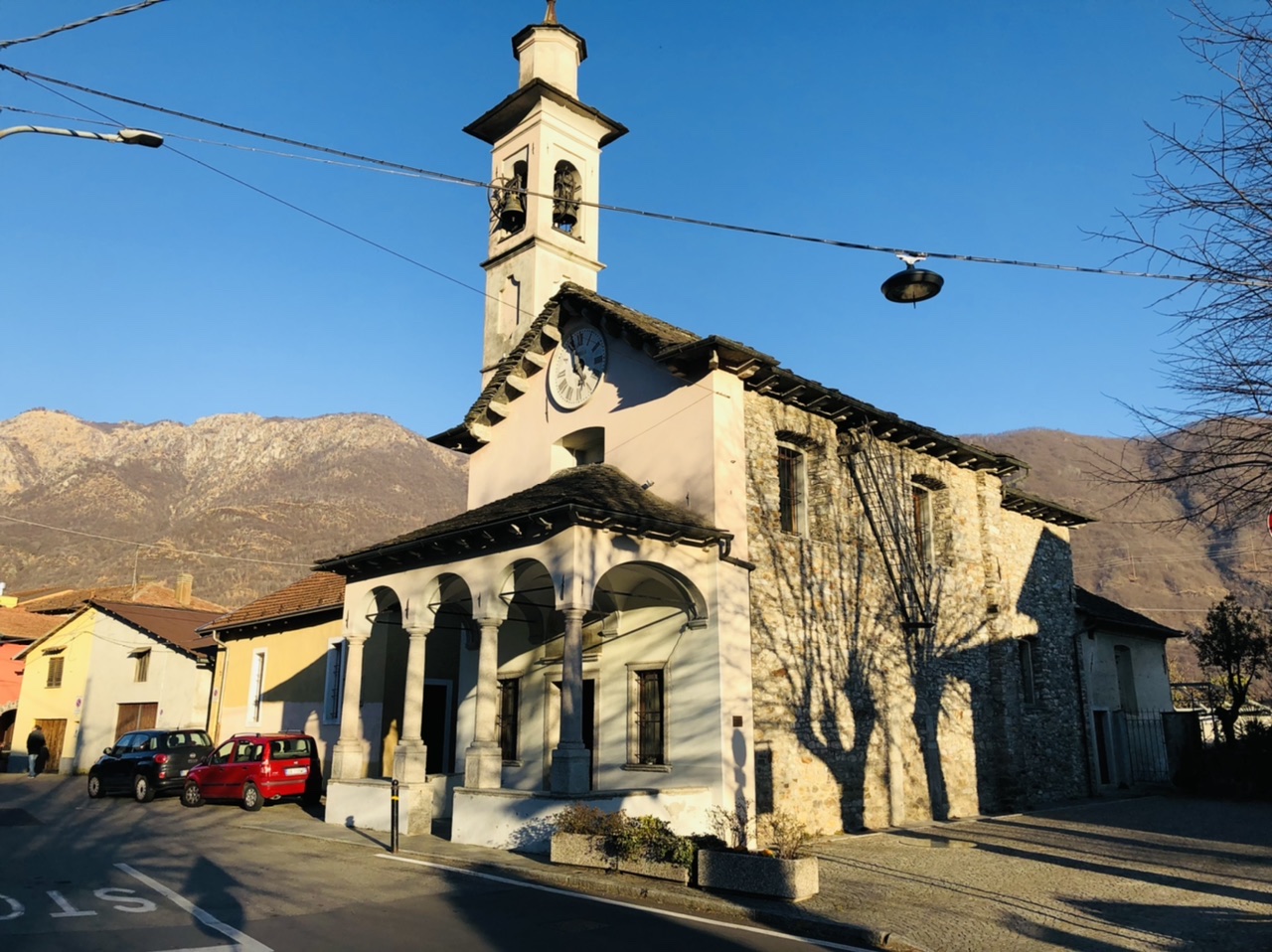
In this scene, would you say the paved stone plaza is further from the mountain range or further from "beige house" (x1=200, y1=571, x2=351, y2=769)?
the mountain range

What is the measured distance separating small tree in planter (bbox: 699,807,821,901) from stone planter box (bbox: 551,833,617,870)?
4.96 feet

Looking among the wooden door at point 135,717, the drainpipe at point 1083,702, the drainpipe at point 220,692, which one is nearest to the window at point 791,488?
the drainpipe at point 1083,702

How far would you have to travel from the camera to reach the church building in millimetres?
14453

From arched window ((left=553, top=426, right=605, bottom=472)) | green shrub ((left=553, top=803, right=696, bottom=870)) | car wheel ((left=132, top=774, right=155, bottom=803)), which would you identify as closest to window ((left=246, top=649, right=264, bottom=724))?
car wheel ((left=132, top=774, right=155, bottom=803))

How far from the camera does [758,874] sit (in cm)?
998

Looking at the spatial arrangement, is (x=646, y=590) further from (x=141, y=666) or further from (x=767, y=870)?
(x=141, y=666)

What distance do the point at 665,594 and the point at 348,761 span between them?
21.3 ft

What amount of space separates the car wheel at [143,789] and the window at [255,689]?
413 centimetres

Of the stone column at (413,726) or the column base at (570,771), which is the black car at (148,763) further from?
the column base at (570,771)

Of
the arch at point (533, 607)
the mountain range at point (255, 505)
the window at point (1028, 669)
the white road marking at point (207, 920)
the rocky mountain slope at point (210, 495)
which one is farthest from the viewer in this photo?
the rocky mountain slope at point (210, 495)

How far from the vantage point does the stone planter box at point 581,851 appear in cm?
1153

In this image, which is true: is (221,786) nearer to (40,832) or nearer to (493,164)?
(40,832)

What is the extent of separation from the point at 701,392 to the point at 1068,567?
14.6 meters

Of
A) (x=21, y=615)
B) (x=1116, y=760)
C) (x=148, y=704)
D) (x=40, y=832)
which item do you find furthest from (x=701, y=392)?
(x=21, y=615)
